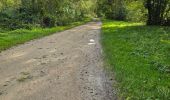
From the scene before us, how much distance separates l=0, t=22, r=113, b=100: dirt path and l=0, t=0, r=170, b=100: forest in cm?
72

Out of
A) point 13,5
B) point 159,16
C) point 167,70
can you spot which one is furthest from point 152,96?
point 13,5

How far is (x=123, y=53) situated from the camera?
58.2 feet

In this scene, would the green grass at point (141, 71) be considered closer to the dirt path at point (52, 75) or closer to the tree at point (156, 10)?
the dirt path at point (52, 75)

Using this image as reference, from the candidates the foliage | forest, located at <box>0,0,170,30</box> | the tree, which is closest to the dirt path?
forest, located at <box>0,0,170,30</box>

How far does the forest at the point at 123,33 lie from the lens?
11159mm

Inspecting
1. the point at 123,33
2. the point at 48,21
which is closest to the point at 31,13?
the point at 48,21

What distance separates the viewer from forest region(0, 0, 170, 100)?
11.2 metres

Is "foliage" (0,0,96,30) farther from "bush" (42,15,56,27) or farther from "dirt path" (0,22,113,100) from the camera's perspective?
"dirt path" (0,22,113,100)

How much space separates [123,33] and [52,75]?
19.3 metres

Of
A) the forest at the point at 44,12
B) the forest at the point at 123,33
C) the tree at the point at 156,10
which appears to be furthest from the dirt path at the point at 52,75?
the tree at the point at 156,10

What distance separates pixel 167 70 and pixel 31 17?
3323 centimetres

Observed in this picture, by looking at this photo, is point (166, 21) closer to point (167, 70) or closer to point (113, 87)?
point (167, 70)

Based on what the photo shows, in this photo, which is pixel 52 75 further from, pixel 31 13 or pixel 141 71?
pixel 31 13

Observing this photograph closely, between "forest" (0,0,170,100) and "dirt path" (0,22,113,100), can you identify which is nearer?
"dirt path" (0,22,113,100)
